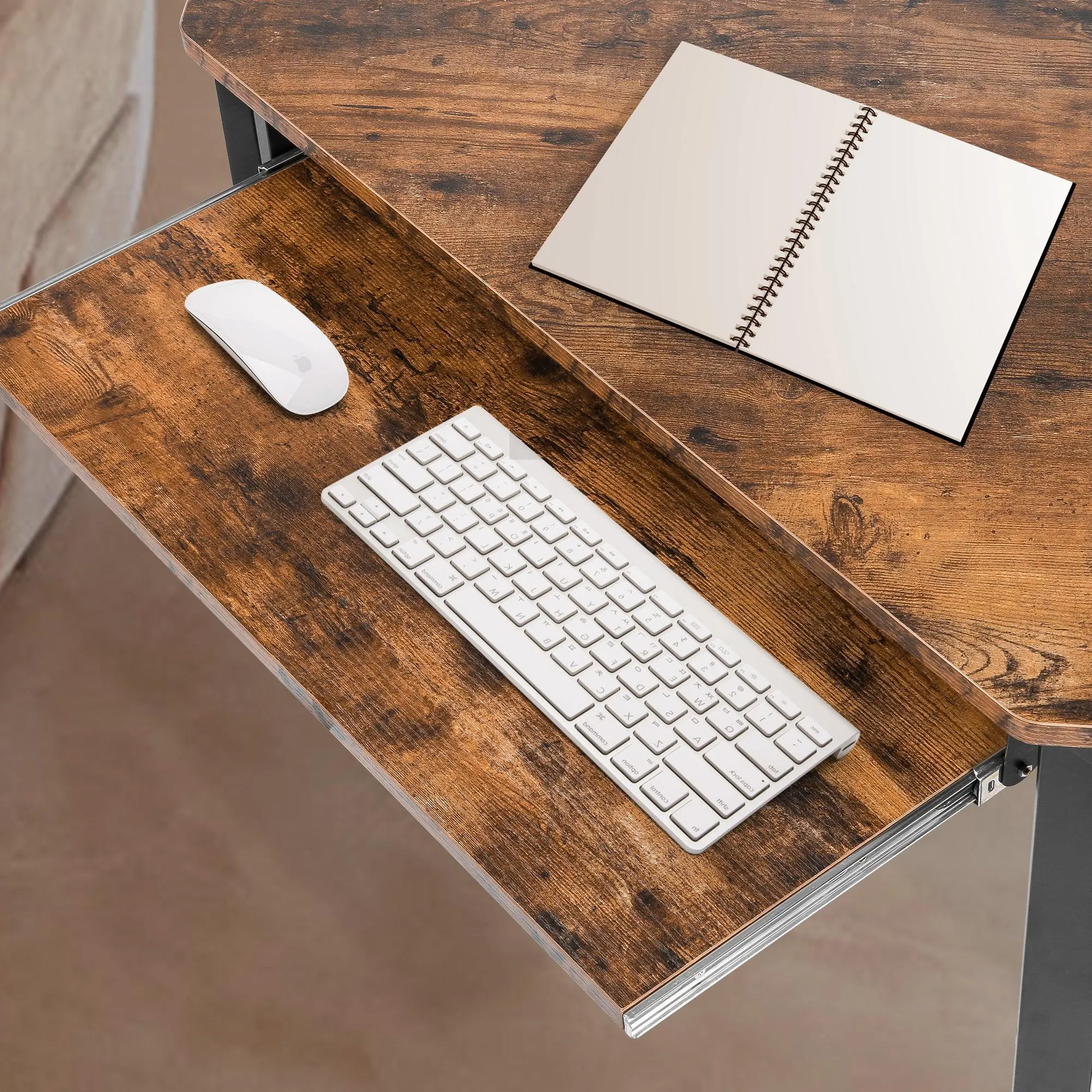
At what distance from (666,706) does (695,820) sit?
0.07m

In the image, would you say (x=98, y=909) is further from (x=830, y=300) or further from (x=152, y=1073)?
(x=830, y=300)

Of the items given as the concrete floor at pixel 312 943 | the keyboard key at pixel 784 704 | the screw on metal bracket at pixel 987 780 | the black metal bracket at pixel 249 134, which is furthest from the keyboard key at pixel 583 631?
the concrete floor at pixel 312 943

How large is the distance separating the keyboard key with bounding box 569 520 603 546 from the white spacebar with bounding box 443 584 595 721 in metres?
0.07

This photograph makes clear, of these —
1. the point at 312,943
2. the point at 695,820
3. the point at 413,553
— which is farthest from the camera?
the point at 312,943

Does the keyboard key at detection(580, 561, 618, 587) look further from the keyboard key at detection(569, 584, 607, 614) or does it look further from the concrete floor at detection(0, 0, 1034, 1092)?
the concrete floor at detection(0, 0, 1034, 1092)

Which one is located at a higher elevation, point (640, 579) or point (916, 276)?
point (916, 276)

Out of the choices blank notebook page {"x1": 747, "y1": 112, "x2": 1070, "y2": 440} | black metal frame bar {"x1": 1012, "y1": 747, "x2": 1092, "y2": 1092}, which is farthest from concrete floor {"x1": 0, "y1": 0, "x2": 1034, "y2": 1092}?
blank notebook page {"x1": 747, "y1": 112, "x2": 1070, "y2": 440}

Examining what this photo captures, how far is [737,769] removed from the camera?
0.76m

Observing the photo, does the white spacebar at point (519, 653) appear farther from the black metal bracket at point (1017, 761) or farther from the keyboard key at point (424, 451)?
the black metal bracket at point (1017, 761)

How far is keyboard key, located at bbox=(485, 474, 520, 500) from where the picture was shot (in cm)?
87

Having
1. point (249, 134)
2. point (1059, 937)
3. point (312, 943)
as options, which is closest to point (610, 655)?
point (1059, 937)

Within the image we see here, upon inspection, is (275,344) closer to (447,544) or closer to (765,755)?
(447,544)

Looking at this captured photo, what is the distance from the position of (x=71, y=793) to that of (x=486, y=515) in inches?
35.6

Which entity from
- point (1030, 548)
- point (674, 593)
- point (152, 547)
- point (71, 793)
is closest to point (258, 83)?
point (152, 547)
